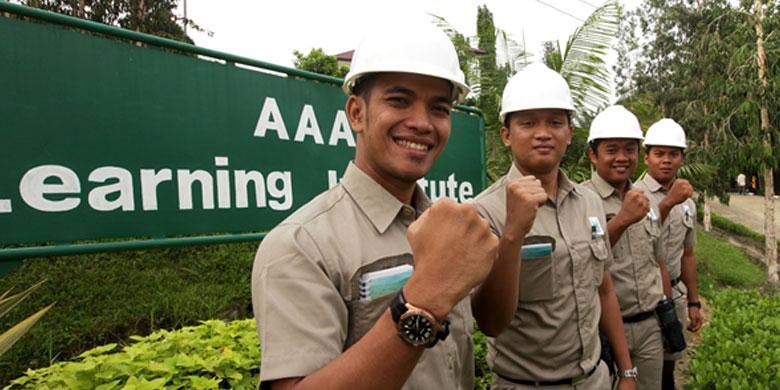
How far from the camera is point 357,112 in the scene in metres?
1.31

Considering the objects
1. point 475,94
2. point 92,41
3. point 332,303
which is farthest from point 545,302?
point 475,94

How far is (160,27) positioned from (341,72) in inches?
170

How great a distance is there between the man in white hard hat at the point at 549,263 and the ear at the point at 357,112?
78 cm

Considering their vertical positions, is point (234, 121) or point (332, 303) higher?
point (234, 121)

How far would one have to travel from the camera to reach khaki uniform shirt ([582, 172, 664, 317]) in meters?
3.05

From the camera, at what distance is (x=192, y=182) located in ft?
6.81

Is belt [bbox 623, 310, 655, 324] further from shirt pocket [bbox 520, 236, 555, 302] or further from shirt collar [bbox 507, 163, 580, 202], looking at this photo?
shirt pocket [bbox 520, 236, 555, 302]

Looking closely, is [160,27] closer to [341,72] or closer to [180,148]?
[341,72]

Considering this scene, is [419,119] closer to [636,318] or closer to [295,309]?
[295,309]

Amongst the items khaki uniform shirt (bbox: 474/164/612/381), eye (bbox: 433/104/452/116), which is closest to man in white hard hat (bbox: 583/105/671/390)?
khaki uniform shirt (bbox: 474/164/612/381)

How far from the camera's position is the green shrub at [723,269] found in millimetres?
10457

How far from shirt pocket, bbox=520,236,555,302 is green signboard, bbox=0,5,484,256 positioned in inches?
42.8

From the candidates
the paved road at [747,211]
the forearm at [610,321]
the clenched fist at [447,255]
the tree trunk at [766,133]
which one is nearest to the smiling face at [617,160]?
the forearm at [610,321]

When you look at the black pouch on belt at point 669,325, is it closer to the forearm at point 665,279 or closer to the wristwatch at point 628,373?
the forearm at point 665,279
